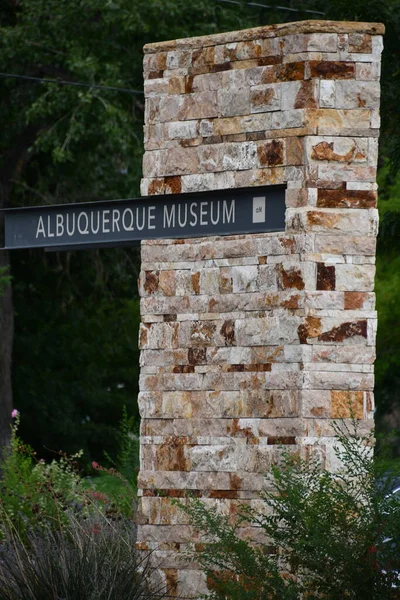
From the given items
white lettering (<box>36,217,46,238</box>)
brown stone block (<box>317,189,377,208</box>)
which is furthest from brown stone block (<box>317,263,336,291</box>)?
white lettering (<box>36,217,46,238</box>)

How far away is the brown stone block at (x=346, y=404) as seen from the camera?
23.7 ft

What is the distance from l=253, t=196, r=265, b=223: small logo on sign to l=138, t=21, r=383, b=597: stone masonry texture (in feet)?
0.37

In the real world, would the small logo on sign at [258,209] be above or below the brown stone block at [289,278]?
above

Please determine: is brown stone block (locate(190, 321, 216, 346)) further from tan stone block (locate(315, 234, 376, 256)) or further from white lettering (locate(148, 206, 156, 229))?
tan stone block (locate(315, 234, 376, 256))

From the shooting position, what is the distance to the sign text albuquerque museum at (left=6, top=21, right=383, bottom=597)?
285 inches

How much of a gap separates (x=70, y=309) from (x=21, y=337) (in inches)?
48.8

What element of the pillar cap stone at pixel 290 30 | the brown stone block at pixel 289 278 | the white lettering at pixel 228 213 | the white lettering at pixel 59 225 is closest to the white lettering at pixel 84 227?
the white lettering at pixel 59 225

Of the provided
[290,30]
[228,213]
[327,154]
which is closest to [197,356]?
[228,213]

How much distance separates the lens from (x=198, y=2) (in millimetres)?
21234

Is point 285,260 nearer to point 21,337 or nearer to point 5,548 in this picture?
point 5,548

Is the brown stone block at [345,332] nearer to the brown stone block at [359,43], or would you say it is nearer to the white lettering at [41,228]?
the brown stone block at [359,43]

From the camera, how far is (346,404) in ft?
23.8

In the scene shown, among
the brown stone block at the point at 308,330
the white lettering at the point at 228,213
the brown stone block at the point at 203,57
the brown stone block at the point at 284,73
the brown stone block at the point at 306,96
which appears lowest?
the brown stone block at the point at 308,330

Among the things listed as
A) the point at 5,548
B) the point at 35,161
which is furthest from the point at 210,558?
the point at 35,161
